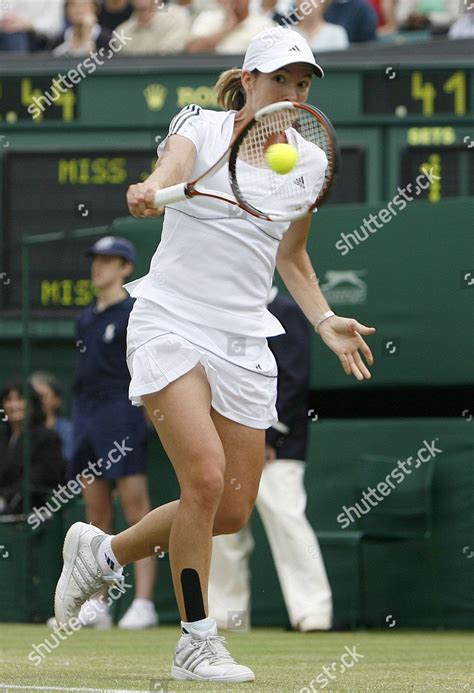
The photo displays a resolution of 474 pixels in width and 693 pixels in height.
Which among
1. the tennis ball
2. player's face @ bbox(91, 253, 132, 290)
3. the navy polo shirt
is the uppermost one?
the tennis ball

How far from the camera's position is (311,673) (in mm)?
5375

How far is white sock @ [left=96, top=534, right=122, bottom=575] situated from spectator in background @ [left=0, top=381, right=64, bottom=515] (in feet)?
14.4

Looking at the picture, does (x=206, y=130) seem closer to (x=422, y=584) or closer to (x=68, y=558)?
(x=68, y=558)

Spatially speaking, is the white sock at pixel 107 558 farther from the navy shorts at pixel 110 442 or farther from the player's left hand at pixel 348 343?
the navy shorts at pixel 110 442

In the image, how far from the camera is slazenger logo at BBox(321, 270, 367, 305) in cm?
880

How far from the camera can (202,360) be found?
189 inches

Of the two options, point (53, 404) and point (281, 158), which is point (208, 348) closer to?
point (281, 158)

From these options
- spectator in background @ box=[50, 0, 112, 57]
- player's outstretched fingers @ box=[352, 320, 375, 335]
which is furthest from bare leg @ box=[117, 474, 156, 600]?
player's outstretched fingers @ box=[352, 320, 375, 335]

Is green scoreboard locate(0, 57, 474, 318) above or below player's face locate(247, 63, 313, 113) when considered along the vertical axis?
above

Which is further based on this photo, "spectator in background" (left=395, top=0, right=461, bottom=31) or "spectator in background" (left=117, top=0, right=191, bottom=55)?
"spectator in background" (left=395, top=0, right=461, bottom=31)

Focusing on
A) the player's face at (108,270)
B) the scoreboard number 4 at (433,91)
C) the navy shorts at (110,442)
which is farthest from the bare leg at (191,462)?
the scoreboard number 4 at (433,91)

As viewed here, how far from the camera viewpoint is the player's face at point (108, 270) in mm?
8797

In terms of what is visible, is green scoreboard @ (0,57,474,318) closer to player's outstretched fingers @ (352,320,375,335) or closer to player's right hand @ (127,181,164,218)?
player's outstretched fingers @ (352,320,375,335)

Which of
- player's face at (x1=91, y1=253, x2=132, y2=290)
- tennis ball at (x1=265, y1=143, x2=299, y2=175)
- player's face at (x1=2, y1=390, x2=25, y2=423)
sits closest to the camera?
tennis ball at (x1=265, y1=143, x2=299, y2=175)
